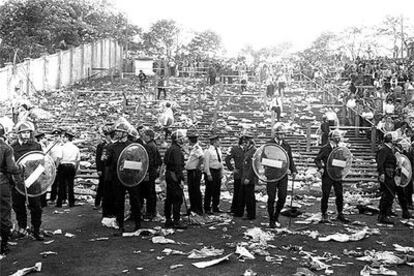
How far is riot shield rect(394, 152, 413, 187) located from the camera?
11.2 meters

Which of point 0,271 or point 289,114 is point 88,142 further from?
point 0,271

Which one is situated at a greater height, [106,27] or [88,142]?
[106,27]

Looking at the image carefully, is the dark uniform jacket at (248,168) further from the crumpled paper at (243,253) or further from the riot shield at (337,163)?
the crumpled paper at (243,253)

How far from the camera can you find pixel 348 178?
16562mm

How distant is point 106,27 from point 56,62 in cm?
1165

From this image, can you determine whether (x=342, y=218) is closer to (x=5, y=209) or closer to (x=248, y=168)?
(x=248, y=168)

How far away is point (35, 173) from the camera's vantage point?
913cm

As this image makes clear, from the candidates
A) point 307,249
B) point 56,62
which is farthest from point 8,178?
point 56,62

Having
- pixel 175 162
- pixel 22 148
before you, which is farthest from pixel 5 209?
pixel 175 162

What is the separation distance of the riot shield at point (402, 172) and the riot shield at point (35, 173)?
6141mm

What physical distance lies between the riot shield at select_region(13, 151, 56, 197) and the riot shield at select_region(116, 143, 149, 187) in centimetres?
107

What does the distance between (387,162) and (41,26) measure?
31.7 meters

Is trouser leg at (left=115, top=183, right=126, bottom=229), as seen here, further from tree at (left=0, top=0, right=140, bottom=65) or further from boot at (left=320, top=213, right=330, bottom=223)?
tree at (left=0, top=0, right=140, bottom=65)

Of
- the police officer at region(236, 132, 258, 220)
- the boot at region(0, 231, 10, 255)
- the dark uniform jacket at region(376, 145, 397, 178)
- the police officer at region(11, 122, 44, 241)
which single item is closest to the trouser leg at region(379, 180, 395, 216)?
the dark uniform jacket at region(376, 145, 397, 178)
